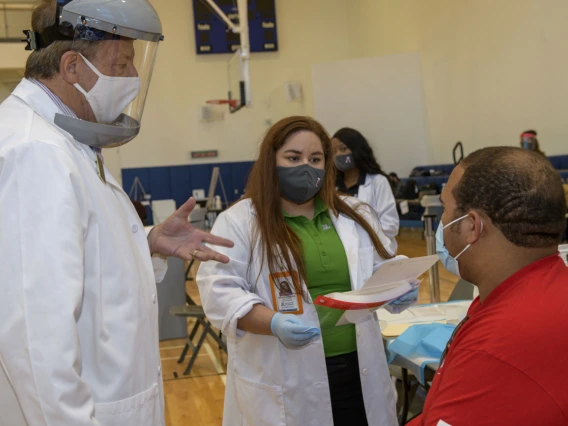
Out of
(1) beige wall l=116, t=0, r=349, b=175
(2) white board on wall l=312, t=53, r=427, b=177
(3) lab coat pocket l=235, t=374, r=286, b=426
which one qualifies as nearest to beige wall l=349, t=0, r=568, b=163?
(2) white board on wall l=312, t=53, r=427, b=177

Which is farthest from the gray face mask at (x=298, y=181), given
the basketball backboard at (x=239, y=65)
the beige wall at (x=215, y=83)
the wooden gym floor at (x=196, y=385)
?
the beige wall at (x=215, y=83)

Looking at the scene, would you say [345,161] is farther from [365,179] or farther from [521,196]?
[521,196]

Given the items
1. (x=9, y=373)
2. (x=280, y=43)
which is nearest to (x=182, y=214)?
(x=9, y=373)

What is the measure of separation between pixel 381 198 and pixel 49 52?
3607 mm

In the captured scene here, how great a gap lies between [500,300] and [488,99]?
30.9 feet

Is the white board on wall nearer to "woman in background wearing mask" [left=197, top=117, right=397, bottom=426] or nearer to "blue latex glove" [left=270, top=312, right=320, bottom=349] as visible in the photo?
"woman in background wearing mask" [left=197, top=117, right=397, bottom=426]

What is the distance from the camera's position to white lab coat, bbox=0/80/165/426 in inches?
48.3

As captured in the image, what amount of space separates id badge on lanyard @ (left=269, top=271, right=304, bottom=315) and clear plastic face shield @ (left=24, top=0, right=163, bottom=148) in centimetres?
80

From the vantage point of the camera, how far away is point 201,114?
50.3 ft

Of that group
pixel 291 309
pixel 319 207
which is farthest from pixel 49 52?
pixel 319 207

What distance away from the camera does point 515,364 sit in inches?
51.7

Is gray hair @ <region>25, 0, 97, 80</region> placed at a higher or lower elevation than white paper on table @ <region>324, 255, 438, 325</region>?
higher

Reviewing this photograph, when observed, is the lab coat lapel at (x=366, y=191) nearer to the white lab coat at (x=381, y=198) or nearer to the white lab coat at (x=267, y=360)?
the white lab coat at (x=381, y=198)

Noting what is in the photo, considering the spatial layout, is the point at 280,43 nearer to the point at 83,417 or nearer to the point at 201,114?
the point at 201,114
